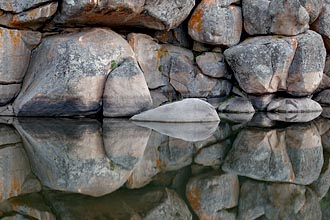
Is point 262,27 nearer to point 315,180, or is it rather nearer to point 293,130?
point 293,130

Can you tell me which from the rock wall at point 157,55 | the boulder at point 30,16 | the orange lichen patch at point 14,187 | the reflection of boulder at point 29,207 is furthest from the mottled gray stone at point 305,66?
the reflection of boulder at point 29,207

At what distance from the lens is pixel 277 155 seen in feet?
28.0

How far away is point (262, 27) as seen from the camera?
1595 centimetres

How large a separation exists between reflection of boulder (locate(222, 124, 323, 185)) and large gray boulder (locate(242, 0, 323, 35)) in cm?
543

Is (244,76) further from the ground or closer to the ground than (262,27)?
closer to the ground

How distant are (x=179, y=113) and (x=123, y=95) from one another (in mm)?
1798

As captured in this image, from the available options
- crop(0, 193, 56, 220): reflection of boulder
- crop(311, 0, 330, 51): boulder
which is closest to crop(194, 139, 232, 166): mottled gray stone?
crop(0, 193, 56, 220): reflection of boulder

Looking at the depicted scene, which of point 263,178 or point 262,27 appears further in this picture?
point 262,27

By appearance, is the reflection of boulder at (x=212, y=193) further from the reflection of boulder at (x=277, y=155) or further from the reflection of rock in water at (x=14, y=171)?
the reflection of rock in water at (x=14, y=171)

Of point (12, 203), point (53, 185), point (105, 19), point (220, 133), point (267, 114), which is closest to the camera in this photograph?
point (12, 203)

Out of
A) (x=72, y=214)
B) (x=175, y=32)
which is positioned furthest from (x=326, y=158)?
(x=175, y=32)

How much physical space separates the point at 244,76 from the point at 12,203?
38.0ft

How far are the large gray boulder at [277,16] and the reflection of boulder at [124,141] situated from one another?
6629 millimetres

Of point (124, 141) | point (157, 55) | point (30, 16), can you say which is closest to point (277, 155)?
point (124, 141)
